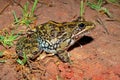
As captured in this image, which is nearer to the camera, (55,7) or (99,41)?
(99,41)

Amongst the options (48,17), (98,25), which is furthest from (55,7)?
(98,25)

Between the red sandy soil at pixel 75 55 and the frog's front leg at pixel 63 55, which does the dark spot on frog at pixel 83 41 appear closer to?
the red sandy soil at pixel 75 55

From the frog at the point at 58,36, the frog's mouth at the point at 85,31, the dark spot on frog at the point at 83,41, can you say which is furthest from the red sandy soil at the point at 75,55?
the frog's mouth at the point at 85,31

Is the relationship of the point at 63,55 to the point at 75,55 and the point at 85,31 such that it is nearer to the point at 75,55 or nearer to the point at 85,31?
the point at 75,55

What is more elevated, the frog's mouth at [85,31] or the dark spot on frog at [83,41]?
the frog's mouth at [85,31]

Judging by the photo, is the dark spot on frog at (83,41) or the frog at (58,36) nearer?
the frog at (58,36)

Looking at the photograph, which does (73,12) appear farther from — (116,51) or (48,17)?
(116,51)

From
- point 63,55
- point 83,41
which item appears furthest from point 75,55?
point 83,41
